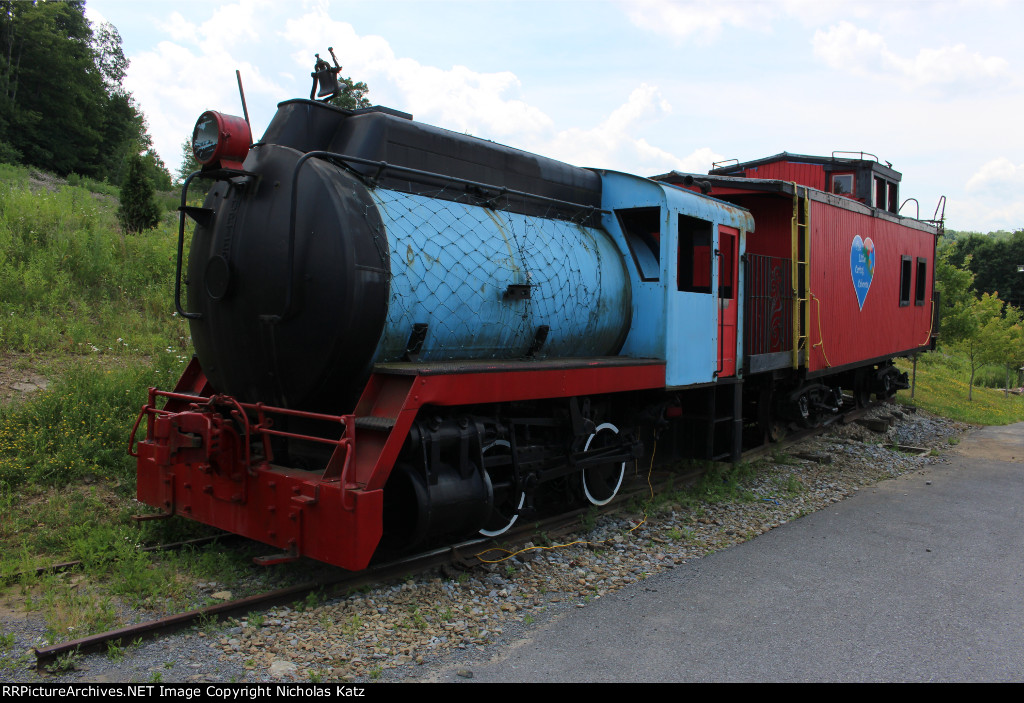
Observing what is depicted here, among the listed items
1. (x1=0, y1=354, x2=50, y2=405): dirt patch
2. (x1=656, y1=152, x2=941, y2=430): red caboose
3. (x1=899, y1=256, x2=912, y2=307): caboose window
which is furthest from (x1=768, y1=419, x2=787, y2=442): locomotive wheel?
(x1=0, y1=354, x2=50, y2=405): dirt patch

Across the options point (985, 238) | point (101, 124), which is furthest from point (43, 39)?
point (985, 238)

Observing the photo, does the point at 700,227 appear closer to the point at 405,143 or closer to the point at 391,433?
the point at 405,143

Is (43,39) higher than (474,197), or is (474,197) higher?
(43,39)

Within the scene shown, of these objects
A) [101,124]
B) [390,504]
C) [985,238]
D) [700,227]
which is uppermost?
[101,124]

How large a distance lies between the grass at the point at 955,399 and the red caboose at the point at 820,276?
2.82 m

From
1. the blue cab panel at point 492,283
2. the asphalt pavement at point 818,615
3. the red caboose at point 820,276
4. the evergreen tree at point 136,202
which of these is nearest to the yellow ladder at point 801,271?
the red caboose at point 820,276

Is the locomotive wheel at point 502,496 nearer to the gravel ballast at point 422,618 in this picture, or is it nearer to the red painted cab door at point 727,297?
the gravel ballast at point 422,618

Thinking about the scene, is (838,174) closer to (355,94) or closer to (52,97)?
(355,94)

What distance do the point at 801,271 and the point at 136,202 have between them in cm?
1314


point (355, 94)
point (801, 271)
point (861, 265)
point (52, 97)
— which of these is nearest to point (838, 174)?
point (861, 265)

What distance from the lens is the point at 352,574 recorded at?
4.66 m

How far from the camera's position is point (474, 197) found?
18.5ft

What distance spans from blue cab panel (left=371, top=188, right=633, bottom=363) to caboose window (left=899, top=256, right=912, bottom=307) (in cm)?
866

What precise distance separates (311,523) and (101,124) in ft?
159
